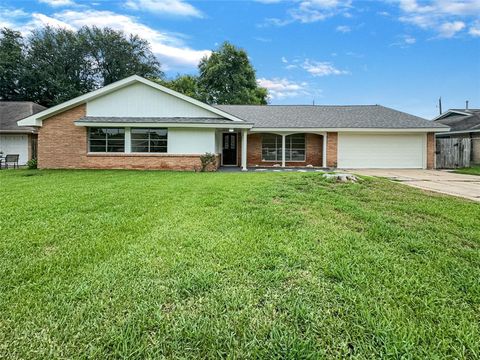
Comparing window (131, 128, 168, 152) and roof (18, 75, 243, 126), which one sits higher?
roof (18, 75, 243, 126)

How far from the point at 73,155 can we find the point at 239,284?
16.4 m

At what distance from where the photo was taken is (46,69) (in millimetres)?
34656

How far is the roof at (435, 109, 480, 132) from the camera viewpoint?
861 inches

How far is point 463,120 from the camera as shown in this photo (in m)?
24.6

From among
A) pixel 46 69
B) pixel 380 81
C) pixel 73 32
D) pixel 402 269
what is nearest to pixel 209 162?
pixel 402 269

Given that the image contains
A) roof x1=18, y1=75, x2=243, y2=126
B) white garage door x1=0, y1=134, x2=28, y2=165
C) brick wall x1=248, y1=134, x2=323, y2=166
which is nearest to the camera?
roof x1=18, y1=75, x2=243, y2=126

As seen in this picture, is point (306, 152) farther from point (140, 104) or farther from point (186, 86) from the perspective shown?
point (186, 86)

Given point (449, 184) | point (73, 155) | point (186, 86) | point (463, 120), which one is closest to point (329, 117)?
point (449, 184)

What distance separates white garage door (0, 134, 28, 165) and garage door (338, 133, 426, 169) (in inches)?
868

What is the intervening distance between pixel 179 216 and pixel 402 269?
359cm

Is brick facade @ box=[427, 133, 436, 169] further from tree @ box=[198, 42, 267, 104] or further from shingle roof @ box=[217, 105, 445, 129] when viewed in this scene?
tree @ box=[198, 42, 267, 104]

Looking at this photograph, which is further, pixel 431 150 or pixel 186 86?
pixel 186 86

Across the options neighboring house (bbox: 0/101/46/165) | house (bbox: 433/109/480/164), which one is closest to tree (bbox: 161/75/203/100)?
neighboring house (bbox: 0/101/46/165)

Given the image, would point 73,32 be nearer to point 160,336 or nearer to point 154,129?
point 154,129
